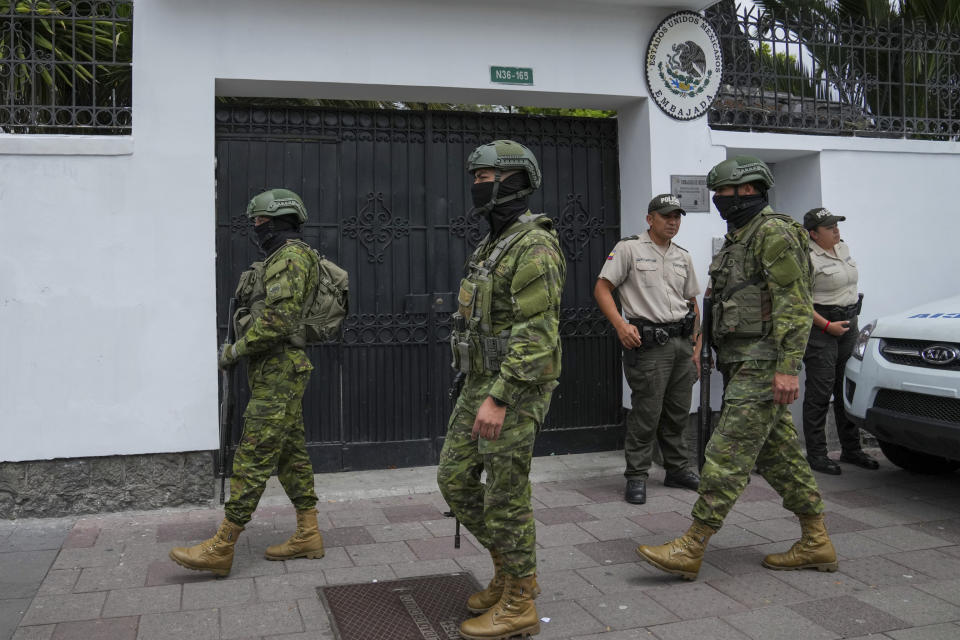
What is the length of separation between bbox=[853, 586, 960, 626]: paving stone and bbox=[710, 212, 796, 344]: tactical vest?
4.54 ft

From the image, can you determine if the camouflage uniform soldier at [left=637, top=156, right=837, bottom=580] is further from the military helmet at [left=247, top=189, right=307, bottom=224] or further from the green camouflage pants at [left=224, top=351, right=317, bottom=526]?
the military helmet at [left=247, top=189, right=307, bottom=224]

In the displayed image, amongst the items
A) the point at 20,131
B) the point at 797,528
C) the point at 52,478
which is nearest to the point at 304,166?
the point at 20,131

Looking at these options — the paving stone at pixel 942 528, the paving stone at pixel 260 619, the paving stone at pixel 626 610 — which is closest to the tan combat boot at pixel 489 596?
the paving stone at pixel 626 610

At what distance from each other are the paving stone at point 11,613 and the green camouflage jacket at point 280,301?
1.57 m

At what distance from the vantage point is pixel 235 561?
183 inches

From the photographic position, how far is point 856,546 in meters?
4.83

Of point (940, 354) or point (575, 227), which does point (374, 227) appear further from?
point (940, 354)

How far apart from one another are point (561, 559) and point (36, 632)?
8.58 ft

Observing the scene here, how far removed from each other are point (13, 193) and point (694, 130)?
499cm

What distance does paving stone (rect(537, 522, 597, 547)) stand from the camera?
16.3 ft

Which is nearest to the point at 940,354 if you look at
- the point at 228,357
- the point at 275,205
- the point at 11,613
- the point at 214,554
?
the point at 275,205

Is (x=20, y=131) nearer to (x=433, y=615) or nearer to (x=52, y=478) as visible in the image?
(x=52, y=478)

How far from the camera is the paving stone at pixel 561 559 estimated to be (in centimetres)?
454

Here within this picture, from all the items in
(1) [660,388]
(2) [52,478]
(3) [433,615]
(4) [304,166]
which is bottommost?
(3) [433,615]
